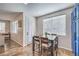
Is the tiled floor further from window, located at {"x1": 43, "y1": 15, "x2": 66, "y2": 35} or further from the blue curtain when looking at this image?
window, located at {"x1": 43, "y1": 15, "x2": 66, "y2": 35}

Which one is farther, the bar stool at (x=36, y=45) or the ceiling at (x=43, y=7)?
the bar stool at (x=36, y=45)

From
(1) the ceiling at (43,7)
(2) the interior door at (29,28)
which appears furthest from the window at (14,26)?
(1) the ceiling at (43,7)

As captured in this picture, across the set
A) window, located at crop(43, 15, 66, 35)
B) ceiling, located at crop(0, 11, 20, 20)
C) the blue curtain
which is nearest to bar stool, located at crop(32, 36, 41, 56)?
window, located at crop(43, 15, 66, 35)

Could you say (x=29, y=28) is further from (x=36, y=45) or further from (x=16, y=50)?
(x=16, y=50)

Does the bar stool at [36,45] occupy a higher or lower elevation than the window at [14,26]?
lower

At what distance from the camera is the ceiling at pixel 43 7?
2.07m

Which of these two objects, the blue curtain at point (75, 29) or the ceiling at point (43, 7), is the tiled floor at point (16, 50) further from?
the ceiling at point (43, 7)

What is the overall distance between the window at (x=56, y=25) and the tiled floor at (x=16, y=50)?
388 mm

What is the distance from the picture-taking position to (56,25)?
2.19 metres

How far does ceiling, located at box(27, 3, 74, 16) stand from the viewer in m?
2.07

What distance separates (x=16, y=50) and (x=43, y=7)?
3.48 ft

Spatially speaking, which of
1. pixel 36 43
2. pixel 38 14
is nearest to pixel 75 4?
pixel 38 14

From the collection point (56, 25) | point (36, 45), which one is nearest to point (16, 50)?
point (36, 45)

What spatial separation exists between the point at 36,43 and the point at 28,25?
434mm
